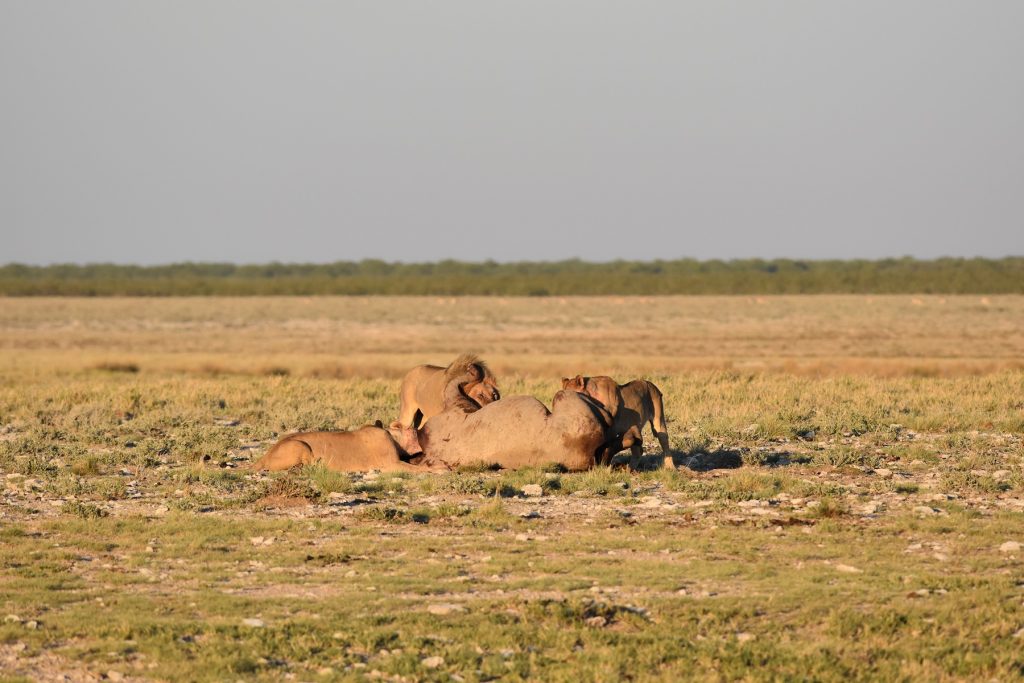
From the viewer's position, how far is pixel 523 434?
1466 cm

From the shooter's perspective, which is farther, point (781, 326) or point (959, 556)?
point (781, 326)

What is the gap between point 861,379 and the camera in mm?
26922

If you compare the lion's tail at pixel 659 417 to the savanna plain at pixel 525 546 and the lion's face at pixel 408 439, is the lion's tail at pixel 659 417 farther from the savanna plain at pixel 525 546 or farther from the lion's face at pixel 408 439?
the lion's face at pixel 408 439

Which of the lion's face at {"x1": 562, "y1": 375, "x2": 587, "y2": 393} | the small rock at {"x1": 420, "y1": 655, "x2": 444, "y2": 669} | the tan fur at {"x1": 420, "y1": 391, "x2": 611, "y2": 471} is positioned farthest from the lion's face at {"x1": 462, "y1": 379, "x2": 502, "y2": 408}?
the small rock at {"x1": 420, "y1": 655, "x2": 444, "y2": 669}

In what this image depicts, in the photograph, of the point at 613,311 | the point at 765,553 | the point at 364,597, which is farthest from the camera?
the point at 613,311

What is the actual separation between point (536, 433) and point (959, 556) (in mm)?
5141

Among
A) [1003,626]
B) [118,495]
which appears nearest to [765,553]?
[1003,626]

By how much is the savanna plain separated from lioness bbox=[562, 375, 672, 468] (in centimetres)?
30

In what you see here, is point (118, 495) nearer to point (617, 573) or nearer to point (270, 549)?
point (270, 549)

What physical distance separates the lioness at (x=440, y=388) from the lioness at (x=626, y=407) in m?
1.10

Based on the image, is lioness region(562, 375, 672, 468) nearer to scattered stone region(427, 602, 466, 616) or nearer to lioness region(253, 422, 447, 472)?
lioness region(253, 422, 447, 472)

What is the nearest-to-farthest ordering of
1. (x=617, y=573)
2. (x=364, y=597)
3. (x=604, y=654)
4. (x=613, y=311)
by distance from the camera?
(x=604, y=654) → (x=364, y=597) → (x=617, y=573) → (x=613, y=311)

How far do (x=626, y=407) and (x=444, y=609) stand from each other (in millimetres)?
6012

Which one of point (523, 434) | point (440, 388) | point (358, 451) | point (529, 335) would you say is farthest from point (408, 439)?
point (529, 335)
